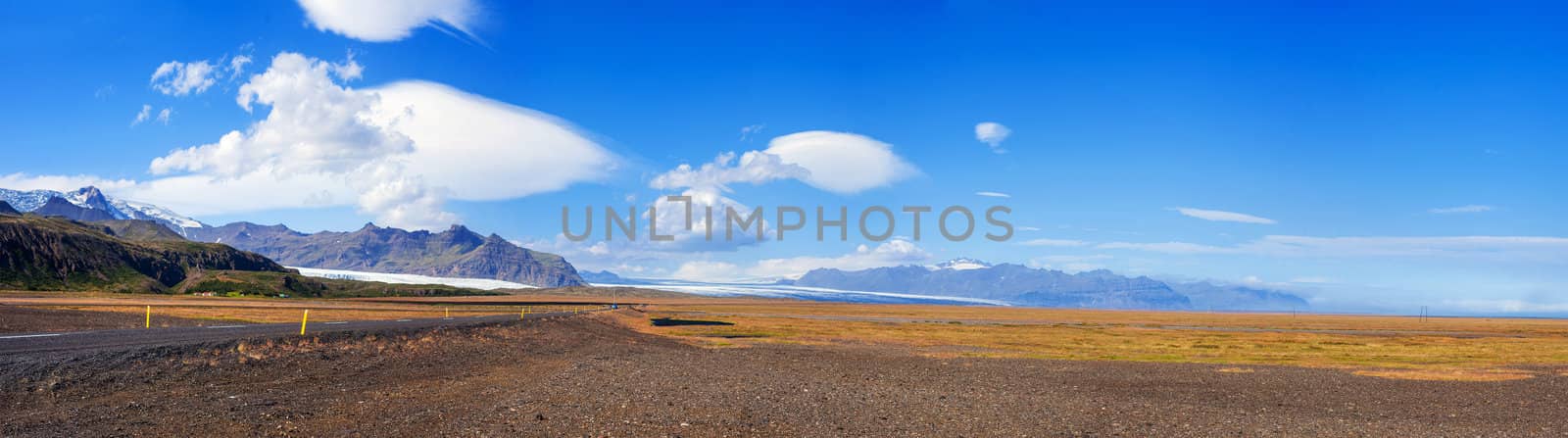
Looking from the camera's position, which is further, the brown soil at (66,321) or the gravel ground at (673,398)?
the brown soil at (66,321)

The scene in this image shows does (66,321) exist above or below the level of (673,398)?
above

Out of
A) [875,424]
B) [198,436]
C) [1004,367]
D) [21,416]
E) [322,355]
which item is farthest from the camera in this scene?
[1004,367]

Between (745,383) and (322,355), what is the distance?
19830 mm

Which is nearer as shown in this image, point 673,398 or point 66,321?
point 673,398

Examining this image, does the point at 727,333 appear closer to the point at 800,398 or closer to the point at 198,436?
the point at 800,398

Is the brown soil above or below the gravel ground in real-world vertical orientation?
above

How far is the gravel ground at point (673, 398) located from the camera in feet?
76.7

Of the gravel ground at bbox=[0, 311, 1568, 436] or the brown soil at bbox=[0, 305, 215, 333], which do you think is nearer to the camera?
the gravel ground at bbox=[0, 311, 1568, 436]

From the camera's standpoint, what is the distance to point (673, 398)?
30.4 metres

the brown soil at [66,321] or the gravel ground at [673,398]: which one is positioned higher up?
the brown soil at [66,321]

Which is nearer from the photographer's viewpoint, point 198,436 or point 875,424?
point 198,436

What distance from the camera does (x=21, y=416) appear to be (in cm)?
2130

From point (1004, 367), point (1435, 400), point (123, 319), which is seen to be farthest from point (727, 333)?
point (1435, 400)

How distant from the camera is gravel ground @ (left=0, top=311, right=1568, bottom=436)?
23.4 meters
